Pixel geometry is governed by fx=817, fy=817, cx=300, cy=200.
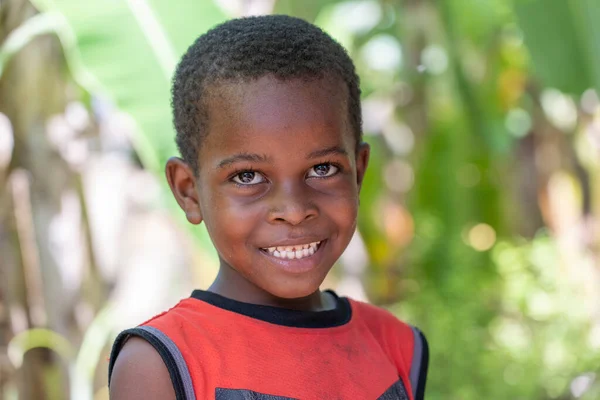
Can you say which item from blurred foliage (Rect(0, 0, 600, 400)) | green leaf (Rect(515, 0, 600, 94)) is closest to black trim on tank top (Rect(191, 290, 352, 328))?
blurred foliage (Rect(0, 0, 600, 400))

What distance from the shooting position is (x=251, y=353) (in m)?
1.09

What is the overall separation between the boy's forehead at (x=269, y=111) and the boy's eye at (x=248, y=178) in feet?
0.14

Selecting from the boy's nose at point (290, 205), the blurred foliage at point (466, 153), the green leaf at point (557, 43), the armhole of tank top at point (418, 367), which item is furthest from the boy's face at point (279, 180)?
the green leaf at point (557, 43)

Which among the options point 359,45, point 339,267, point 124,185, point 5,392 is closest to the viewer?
point 5,392

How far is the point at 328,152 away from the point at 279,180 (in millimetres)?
81

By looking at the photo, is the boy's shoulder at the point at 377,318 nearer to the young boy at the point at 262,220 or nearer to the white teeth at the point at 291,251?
the young boy at the point at 262,220

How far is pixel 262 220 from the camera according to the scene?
1.09 metres

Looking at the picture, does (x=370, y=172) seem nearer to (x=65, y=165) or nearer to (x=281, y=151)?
(x=65, y=165)

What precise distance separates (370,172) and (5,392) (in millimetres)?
1885

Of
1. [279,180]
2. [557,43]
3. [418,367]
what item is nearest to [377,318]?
[418,367]

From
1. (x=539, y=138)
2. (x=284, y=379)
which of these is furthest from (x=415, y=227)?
(x=284, y=379)

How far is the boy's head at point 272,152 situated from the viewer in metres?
1.08

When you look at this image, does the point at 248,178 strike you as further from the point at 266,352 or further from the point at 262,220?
the point at 266,352

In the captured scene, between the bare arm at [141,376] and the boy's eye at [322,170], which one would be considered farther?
the boy's eye at [322,170]
